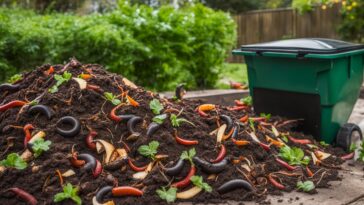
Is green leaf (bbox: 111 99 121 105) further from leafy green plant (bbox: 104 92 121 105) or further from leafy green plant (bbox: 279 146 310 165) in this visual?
leafy green plant (bbox: 279 146 310 165)

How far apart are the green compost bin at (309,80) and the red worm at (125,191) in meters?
1.99

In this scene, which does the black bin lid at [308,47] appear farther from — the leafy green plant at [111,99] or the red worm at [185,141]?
the leafy green plant at [111,99]

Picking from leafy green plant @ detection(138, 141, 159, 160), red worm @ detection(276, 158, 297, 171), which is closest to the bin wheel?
red worm @ detection(276, 158, 297, 171)

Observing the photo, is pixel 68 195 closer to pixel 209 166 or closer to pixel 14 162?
pixel 14 162

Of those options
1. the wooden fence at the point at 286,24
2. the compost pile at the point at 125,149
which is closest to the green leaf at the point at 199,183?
the compost pile at the point at 125,149

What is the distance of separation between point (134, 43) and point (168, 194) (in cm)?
407

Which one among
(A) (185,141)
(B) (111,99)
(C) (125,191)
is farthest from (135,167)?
(B) (111,99)

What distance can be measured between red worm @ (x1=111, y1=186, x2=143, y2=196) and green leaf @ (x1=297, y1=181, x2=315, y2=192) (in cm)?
106

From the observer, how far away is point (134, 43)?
6719mm

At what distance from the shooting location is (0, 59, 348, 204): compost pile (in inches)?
116

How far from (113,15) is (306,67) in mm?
3816

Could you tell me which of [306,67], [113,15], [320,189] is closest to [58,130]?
[320,189]

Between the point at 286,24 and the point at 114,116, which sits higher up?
the point at 114,116

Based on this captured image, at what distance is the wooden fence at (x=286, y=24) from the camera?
15.4 metres
